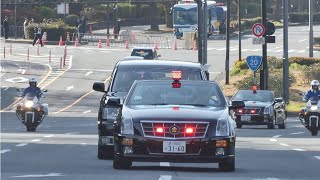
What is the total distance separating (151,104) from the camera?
17938 millimetres

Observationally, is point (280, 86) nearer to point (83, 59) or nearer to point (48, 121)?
point (48, 121)

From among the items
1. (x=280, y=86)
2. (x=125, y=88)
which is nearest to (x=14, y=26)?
(x=280, y=86)

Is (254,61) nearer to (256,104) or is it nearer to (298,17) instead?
(256,104)

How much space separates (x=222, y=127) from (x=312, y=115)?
655 inches

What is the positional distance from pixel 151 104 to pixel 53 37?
68342 mm

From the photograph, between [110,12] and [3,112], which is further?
[110,12]

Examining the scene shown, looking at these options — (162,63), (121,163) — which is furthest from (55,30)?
(121,163)

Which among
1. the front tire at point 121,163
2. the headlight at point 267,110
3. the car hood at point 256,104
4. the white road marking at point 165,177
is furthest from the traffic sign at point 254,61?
the white road marking at point 165,177

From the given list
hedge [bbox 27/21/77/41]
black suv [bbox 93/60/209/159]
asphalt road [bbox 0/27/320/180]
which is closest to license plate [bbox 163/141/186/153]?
asphalt road [bbox 0/27/320/180]

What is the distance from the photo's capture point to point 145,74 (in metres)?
21.3

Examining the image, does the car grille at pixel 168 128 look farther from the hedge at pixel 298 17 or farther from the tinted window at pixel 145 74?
the hedge at pixel 298 17

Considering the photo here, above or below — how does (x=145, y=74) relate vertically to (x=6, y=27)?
below

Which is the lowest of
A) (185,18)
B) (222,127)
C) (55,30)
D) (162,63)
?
(222,127)

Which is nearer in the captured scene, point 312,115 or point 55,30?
point 312,115
